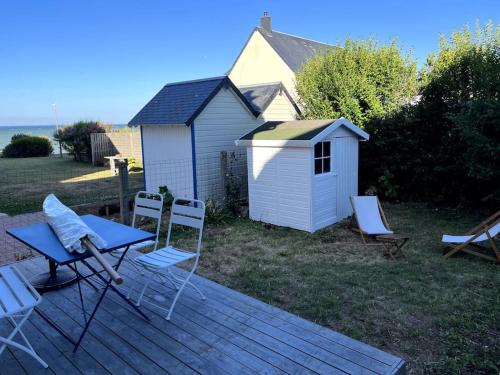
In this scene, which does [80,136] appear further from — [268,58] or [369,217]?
[369,217]

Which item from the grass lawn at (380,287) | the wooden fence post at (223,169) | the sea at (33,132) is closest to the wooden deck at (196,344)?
the grass lawn at (380,287)

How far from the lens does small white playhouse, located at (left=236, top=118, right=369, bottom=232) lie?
631 centimetres

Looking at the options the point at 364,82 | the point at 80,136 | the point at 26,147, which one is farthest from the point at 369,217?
the point at 26,147

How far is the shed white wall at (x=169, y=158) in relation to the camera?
7855 millimetres

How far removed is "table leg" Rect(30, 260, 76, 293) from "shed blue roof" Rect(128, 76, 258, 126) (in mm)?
4259

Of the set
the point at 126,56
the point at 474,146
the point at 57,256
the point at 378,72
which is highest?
the point at 126,56

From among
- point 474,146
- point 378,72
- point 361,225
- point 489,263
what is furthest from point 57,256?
point 378,72

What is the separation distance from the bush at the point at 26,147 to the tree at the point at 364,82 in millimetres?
21340

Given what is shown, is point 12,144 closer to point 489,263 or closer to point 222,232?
point 222,232

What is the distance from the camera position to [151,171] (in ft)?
28.7

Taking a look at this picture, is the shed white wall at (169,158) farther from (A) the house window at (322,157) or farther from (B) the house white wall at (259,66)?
(B) the house white wall at (259,66)

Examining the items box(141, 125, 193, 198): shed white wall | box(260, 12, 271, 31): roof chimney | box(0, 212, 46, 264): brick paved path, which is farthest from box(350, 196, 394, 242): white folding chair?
box(260, 12, 271, 31): roof chimney

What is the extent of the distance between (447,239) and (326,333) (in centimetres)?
332

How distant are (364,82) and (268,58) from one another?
7.38m
